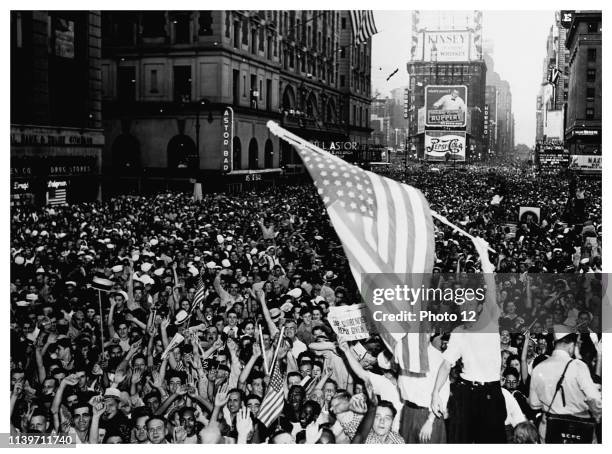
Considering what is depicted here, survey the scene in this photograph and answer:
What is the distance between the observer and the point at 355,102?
22250 mm

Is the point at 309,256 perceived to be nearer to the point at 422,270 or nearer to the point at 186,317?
the point at 186,317

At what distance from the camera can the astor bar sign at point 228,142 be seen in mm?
23078

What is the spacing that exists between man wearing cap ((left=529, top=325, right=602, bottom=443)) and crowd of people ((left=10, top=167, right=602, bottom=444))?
27 mm

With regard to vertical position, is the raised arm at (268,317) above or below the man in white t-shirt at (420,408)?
above

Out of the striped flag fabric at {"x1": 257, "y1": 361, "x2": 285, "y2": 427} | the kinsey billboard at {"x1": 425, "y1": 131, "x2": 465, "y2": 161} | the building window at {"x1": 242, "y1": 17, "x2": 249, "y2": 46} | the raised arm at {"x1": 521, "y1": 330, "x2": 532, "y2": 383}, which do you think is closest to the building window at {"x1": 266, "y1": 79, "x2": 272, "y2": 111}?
the building window at {"x1": 242, "y1": 17, "x2": 249, "y2": 46}

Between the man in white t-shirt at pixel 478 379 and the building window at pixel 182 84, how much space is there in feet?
52.5

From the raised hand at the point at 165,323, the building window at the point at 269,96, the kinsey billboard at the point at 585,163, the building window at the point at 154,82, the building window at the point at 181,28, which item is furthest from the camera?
the building window at the point at 154,82

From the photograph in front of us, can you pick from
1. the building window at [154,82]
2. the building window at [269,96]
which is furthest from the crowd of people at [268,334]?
the building window at [154,82]

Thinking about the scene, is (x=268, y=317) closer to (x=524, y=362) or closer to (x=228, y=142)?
(x=524, y=362)

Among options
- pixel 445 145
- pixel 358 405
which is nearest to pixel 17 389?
pixel 358 405

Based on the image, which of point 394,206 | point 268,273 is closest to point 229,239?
point 268,273

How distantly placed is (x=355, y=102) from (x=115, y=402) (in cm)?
1394

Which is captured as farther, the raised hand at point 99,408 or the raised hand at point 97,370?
the raised hand at point 97,370
